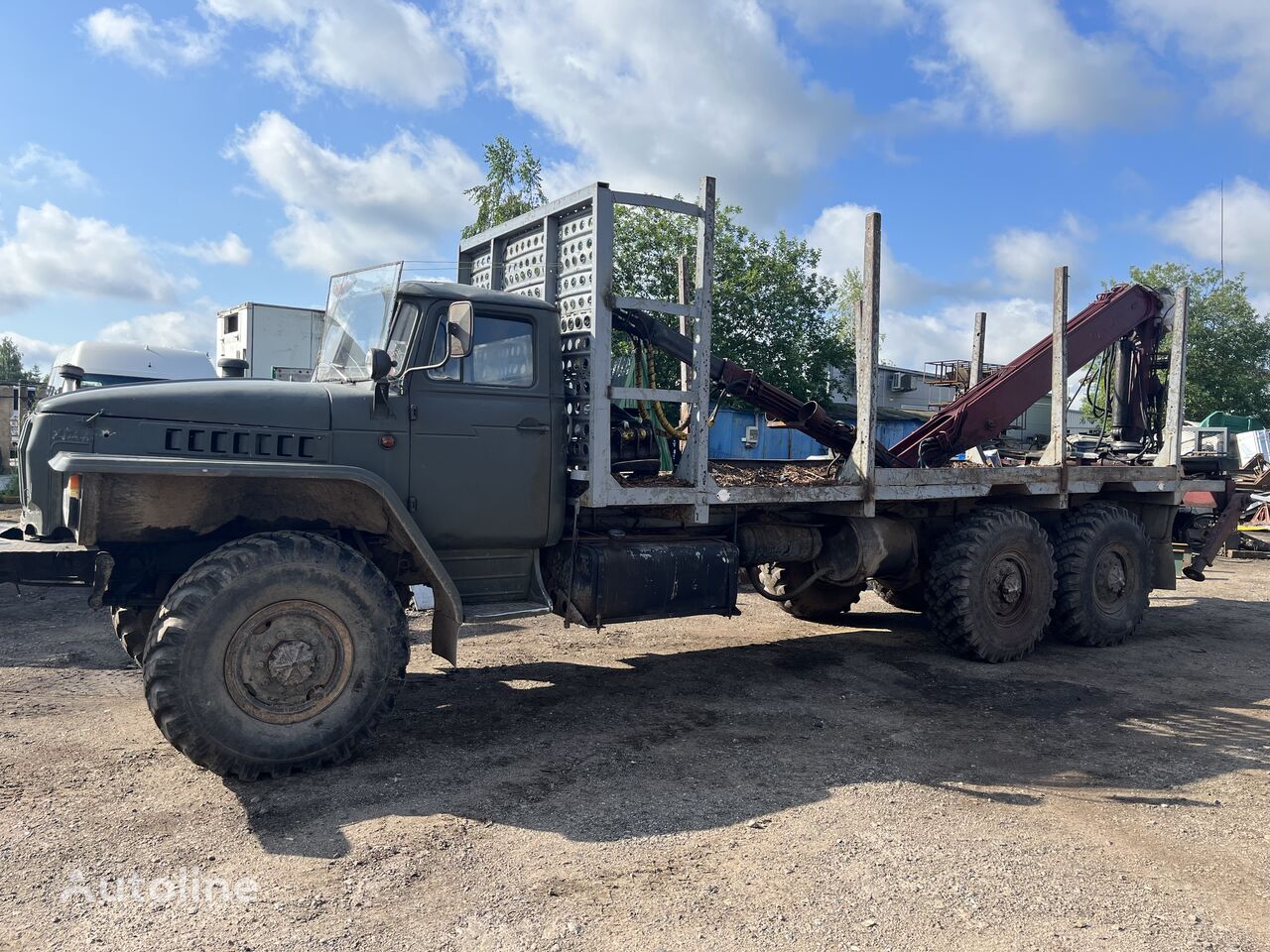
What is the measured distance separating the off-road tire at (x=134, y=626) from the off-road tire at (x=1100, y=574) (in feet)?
24.3

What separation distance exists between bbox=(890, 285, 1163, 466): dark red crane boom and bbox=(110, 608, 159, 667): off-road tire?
239 inches

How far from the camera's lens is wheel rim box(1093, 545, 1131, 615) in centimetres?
847

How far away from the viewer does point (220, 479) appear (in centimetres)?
483

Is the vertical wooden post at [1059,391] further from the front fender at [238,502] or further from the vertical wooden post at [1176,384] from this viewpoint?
the front fender at [238,502]

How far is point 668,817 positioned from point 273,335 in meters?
13.9

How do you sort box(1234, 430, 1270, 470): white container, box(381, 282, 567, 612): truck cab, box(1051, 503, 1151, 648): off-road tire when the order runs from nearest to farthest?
box(381, 282, 567, 612): truck cab, box(1051, 503, 1151, 648): off-road tire, box(1234, 430, 1270, 470): white container

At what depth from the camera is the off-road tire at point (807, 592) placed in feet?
27.2

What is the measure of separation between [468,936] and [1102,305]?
8.43 metres

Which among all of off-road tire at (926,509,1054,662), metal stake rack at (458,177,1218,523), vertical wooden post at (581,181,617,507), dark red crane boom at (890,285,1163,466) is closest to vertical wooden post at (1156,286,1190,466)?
dark red crane boom at (890,285,1163,466)

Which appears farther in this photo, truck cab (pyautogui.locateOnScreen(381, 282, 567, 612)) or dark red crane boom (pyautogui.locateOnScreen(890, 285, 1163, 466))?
dark red crane boom (pyautogui.locateOnScreen(890, 285, 1163, 466))

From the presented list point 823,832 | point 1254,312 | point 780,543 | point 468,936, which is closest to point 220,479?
point 468,936

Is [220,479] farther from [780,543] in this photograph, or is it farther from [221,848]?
[780,543]

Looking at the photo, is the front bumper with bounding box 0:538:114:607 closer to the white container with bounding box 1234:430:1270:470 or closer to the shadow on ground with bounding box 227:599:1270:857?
the shadow on ground with bounding box 227:599:1270:857

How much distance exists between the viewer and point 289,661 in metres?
4.62
